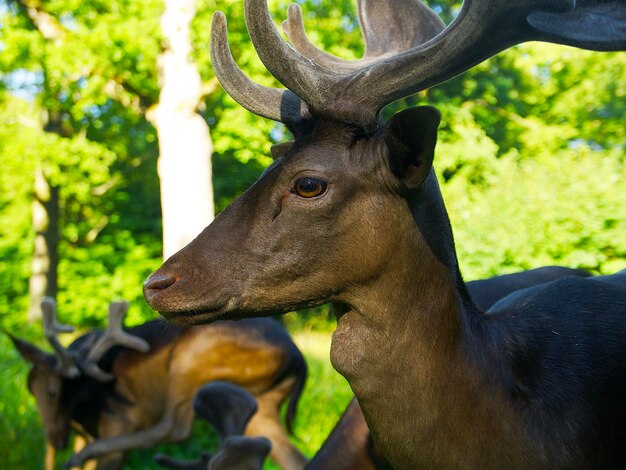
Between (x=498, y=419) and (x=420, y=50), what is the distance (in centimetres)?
120

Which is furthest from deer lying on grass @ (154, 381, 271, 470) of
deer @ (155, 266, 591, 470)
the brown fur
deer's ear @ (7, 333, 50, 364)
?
deer's ear @ (7, 333, 50, 364)

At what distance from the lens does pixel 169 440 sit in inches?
213

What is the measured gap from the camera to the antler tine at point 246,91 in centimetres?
273

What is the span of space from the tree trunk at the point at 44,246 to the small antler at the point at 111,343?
12.9m

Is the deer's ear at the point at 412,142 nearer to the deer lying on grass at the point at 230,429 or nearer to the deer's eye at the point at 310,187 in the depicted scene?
the deer's eye at the point at 310,187

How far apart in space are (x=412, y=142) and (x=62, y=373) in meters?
4.12

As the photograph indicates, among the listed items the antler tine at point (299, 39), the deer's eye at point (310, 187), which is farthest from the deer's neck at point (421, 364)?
the antler tine at point (299, 39)

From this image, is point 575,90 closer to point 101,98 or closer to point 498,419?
point 101,98

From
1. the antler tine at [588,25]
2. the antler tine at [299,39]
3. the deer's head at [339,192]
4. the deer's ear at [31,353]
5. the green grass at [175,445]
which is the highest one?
Result: the antler tine at [299,39]

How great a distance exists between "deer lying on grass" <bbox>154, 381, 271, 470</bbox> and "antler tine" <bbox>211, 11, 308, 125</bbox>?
1.64 metres

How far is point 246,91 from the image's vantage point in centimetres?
283

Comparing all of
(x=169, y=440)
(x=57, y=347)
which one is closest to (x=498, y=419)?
(x=169, y=440)

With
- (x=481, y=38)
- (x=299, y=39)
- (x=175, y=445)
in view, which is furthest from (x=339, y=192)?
(x=175, y=445)

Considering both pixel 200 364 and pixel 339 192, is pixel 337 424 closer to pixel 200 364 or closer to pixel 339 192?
pixel 339 192
